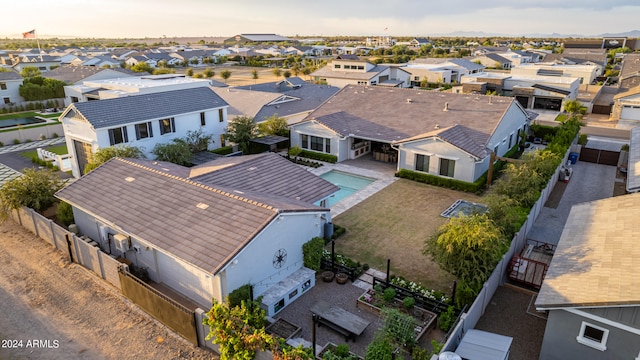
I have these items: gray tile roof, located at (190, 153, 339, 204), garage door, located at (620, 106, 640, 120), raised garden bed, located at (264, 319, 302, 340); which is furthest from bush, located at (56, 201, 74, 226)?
garage door, located at (620, 106, 640, 120)

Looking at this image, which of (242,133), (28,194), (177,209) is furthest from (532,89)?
(28,194)

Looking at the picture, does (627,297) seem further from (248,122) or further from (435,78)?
(435,78)

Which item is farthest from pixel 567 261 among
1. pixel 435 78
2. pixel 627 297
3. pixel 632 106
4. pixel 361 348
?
pixel 435 78

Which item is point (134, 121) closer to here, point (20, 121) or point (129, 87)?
point (129, 87)

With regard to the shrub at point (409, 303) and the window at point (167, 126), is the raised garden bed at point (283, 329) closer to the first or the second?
the shrub at point (409, 303)

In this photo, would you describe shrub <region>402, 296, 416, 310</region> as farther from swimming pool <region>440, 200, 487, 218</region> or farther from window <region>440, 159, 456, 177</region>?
window <region>440, 159, 456, 177</region>

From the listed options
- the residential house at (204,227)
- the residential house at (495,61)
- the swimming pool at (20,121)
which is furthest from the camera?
the residential house at (495,61)

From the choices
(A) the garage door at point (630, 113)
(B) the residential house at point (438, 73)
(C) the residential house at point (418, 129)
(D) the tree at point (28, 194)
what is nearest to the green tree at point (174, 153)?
(D) the tree at point (28, 194)

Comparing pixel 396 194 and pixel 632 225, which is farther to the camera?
pixel 396 194
